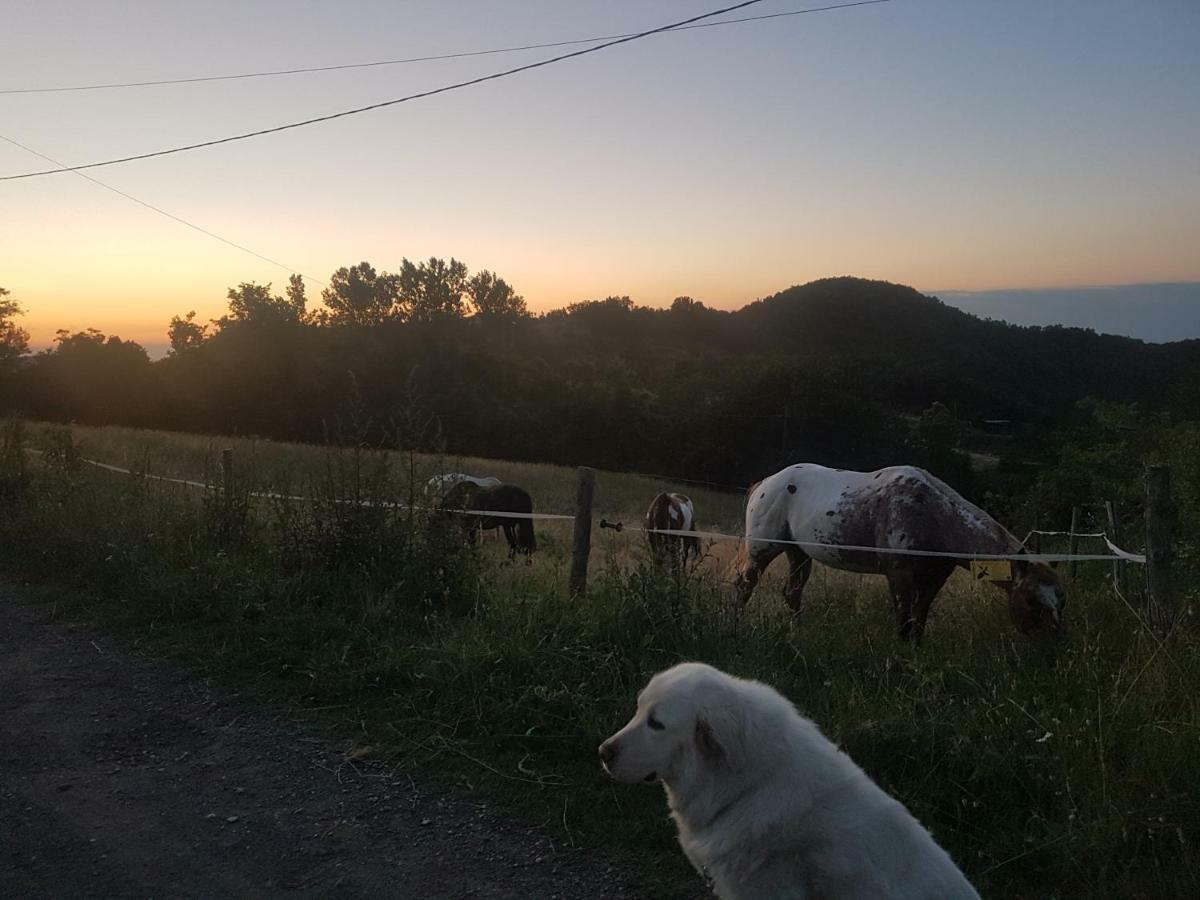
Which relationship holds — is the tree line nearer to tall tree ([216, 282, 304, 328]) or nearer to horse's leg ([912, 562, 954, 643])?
tall tree ([216, 282, 304, 328])

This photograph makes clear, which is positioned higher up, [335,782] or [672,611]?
[672,611]

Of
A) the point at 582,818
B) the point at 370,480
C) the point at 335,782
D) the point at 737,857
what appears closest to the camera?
the point at 737,857

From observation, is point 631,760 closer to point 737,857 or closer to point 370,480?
point 737,857

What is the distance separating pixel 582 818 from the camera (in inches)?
156

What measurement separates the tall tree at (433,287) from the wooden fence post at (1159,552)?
62.4 meters

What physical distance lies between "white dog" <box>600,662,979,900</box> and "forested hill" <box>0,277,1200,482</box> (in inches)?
1425

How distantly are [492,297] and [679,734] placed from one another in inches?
2862

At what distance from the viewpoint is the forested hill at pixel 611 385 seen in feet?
141

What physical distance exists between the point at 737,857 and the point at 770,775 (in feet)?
0.99

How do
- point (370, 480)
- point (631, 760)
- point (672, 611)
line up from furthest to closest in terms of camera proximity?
point (370, 480)
point (672, 611)
point (631, 760)

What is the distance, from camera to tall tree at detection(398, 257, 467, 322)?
67375mm

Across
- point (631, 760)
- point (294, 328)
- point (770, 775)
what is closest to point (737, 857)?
point (770, 775)

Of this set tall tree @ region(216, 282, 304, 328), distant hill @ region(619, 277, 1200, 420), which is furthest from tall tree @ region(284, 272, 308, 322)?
distant hill @ region(619, 277, 1200, 420)

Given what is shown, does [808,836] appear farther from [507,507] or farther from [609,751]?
[507,507]
